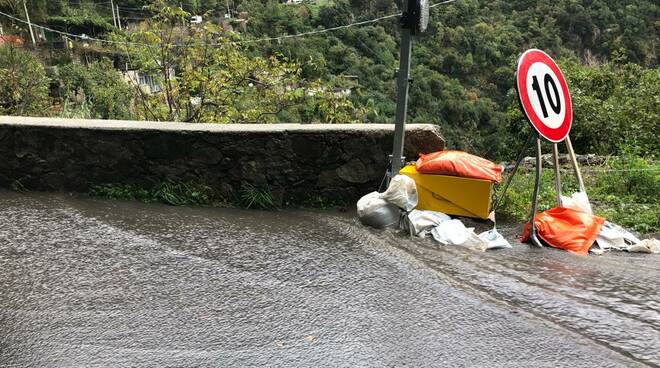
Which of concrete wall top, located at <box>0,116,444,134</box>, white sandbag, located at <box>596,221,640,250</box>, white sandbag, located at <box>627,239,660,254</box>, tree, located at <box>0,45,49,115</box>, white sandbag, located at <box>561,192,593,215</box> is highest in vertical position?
tree, located at <box>0,45,49,115</box>

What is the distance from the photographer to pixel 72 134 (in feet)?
16.9

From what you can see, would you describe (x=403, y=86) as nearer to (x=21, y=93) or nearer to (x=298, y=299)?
(x=298, y=299)

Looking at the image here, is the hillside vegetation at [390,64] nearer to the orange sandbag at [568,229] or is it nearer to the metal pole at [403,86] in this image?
the metal pole at [403,86]

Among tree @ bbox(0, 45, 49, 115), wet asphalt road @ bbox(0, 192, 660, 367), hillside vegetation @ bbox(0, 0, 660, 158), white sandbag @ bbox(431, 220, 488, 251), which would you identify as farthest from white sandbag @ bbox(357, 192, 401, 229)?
tree @ bbox(0, 45, 49, 115)

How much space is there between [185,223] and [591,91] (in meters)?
11.5

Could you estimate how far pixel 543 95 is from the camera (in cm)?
436

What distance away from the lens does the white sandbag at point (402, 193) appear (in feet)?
14.6

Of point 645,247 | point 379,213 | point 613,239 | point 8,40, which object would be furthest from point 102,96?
point 645,247

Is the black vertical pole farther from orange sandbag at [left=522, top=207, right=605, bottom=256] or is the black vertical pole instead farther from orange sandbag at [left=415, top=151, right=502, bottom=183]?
orange sandbag at [left=522, top=207, right=605, bottom=256]

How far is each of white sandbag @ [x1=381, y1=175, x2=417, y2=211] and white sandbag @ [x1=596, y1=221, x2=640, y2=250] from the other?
4.83 feet

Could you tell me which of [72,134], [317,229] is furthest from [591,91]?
[72,134]

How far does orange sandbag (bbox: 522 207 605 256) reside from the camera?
13.9 feet

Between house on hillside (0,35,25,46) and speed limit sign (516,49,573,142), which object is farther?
house on hillside (0,35,25,46)

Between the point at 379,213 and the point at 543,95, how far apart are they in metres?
1.61
